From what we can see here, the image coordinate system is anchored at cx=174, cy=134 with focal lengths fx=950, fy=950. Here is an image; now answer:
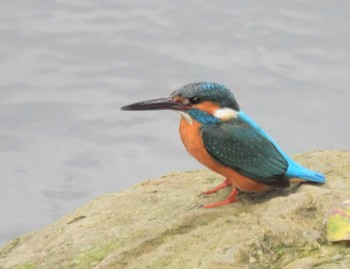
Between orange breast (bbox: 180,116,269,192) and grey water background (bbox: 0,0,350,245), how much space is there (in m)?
3.34

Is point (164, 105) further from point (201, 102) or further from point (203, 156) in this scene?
point (203, 156)

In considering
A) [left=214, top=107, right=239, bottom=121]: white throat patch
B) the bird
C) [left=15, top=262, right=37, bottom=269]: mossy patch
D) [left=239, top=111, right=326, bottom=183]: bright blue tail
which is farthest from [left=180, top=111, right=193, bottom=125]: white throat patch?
[left=15, top=262, right=37, bottom=269]: mossy patch

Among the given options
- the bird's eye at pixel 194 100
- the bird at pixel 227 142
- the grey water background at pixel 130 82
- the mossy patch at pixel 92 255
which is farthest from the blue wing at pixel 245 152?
the grey water background at pixel 130 82

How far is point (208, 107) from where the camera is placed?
4688 mm

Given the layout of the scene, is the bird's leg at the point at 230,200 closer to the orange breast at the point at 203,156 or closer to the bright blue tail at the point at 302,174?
the orange breast at the point at 203,156

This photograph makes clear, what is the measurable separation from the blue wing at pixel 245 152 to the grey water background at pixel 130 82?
11.2ft

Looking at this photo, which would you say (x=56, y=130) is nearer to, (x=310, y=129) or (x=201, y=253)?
(x=310, y=129)

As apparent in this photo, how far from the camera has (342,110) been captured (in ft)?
28.5

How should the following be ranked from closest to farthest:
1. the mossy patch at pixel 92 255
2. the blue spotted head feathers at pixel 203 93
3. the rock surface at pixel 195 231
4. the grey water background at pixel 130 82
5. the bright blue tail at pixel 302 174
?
the rock surface at pixel 195 231, the mossy patch at pixel 92 255, the blue spotted head feathers at pixel 203 93, the bright blue tail at pixel 302 174, the grey water background at pixel 130 82

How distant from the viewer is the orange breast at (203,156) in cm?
468

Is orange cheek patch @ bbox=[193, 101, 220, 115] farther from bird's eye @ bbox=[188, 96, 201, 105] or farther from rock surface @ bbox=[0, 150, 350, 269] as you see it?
rock surface @ bbox=[0, 150, 350, 269]

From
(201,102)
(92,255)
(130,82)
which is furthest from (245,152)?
(130,82)

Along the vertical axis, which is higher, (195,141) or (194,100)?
(194,100)

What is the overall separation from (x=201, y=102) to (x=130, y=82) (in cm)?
437
